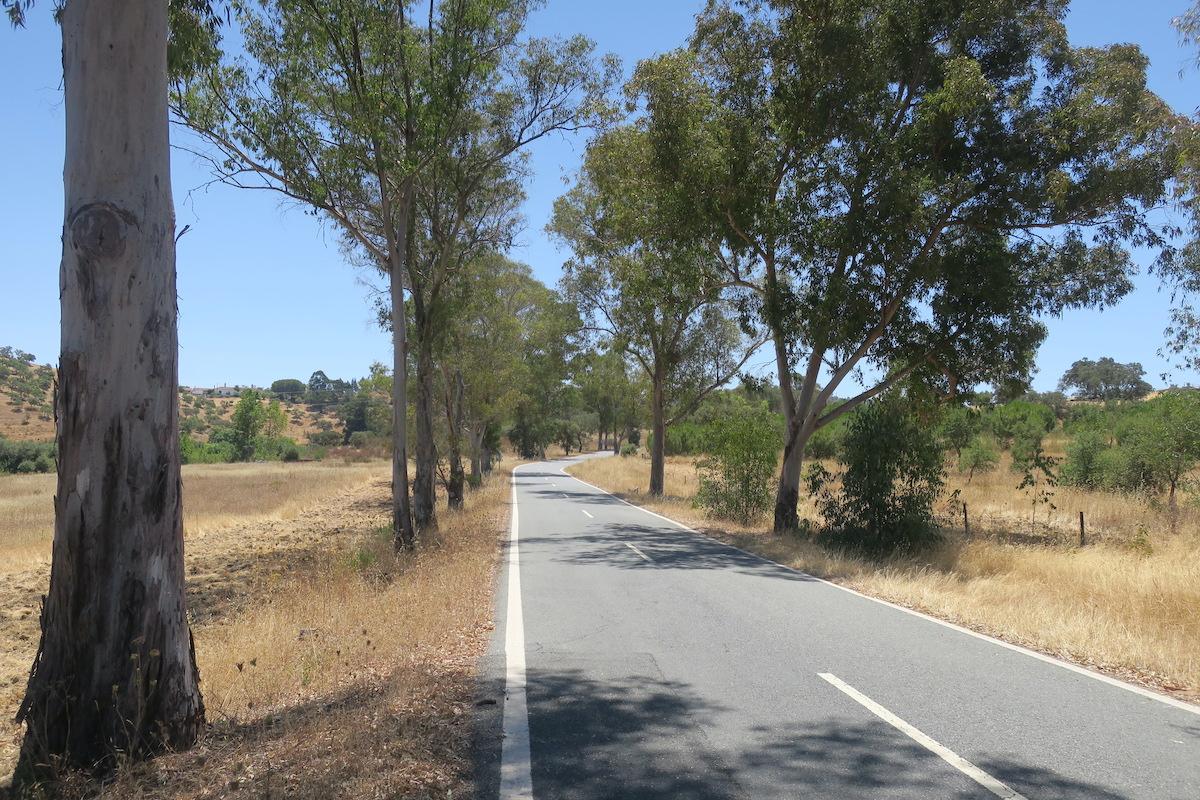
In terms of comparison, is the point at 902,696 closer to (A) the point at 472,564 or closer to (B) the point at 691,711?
(B) the point at 691,711

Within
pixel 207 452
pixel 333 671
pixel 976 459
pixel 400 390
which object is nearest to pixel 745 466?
pixel 400 390

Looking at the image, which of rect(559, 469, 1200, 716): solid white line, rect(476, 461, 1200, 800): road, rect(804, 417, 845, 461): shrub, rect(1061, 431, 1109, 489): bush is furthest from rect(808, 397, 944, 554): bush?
rect(804, 417, 845, 461): shrub

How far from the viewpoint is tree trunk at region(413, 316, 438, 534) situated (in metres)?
17.1

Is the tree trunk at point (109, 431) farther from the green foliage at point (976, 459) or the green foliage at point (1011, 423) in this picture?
the green foliage at point (1011, 423)

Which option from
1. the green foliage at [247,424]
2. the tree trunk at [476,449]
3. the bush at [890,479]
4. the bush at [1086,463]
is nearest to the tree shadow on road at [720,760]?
the bush at [890,479]

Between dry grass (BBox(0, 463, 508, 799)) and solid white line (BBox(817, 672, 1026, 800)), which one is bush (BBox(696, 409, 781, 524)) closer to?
dry grass (BBox(0, 463, 508, 799))

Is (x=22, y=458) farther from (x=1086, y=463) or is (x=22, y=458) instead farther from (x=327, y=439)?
(x=1086, y=463)

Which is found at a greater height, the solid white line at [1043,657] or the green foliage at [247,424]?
the green foliage at [247,424]

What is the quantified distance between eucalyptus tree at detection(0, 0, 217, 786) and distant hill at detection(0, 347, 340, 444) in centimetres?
4722

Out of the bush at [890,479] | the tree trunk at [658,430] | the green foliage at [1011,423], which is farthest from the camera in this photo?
the green foliage at [1011,423]

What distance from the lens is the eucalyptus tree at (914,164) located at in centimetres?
1516

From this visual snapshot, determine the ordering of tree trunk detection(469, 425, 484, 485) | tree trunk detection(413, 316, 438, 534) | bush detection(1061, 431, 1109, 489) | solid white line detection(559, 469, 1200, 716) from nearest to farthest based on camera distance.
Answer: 1. solid white line detection(559, 469, 1200, 716)
2. tree trunk detection(413, 316, 438, 534)
3. bush detection(1061, 431, 1109, 489)
4. tree trunk detection(469, 425, 484, 485)

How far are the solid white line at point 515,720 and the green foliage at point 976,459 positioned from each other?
34388mm

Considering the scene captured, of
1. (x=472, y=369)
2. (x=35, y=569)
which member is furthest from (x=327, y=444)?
(x=35, y=569)
